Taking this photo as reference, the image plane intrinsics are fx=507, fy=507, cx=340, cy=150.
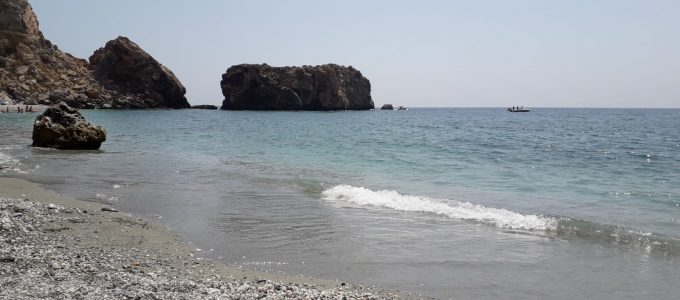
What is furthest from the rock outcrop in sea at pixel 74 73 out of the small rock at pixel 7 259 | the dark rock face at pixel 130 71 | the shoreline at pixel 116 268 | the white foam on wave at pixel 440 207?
the small rock at pixel 7 259

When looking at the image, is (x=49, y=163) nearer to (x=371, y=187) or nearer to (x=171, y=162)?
(x=171, y=162)

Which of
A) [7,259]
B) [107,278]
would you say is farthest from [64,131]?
[107,278]

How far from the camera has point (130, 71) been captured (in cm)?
12169

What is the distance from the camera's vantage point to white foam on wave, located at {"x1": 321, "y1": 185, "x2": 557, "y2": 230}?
37.7 feet

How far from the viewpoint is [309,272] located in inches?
307

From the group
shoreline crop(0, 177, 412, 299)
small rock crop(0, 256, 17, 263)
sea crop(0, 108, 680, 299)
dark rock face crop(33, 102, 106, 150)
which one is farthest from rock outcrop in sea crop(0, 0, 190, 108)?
small rock crop(0, 256, 17, 263)

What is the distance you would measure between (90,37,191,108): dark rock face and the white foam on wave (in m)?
117

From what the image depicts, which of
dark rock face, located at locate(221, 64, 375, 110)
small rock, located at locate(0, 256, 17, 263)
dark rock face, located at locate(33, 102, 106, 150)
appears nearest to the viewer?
small rock, located at locate(0, 256, 17, 263)

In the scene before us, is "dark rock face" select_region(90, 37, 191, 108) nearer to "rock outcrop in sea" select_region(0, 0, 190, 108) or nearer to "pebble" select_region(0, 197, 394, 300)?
"rock outcrop in sea" select_region(0, 0, 190, 108)

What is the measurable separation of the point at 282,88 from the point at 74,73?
50.3m

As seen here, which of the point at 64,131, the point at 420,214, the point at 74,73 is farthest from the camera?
the point at 74,73

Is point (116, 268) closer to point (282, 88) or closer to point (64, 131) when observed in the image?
point (64, 131)

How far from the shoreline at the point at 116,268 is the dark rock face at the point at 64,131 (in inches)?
709

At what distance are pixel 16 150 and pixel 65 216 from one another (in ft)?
59.3
